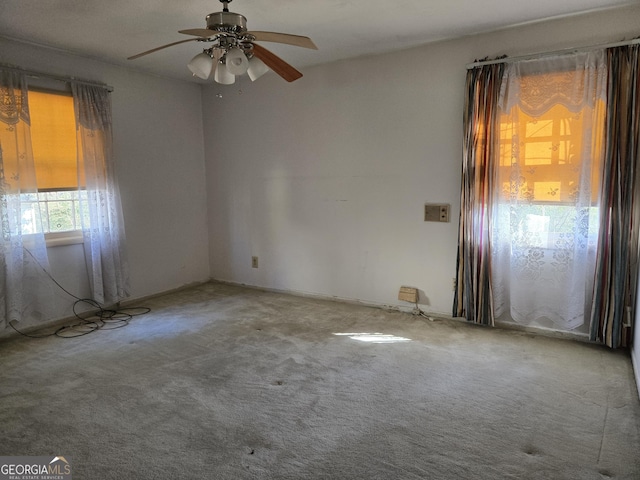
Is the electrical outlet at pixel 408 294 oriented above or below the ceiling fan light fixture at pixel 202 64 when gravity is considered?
below

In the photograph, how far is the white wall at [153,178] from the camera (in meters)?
3.97

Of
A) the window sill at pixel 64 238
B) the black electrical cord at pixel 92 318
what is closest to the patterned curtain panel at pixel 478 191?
the black electrical cord at pixel 92 318

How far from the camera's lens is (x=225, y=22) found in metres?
2.23

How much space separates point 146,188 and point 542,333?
4166 millimetres

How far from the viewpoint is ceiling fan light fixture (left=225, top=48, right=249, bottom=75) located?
235 cm

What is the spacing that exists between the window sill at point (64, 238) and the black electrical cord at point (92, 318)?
0.24 meters

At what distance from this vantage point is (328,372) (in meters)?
2.85

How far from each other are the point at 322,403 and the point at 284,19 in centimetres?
269

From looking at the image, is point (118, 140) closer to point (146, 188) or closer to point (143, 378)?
point (146, 188)

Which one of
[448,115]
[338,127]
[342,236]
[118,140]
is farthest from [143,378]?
[448,115]

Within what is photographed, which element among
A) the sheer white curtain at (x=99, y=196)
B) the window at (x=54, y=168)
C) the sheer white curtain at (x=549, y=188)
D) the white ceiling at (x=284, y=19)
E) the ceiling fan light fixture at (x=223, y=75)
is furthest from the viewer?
the sheer white curtain at (x=99, y=196)

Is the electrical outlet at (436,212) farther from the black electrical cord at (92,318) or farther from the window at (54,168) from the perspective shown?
the window at (54,168)

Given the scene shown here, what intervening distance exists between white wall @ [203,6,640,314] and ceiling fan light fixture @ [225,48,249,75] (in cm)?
192

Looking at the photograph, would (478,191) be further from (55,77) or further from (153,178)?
(55,77)
